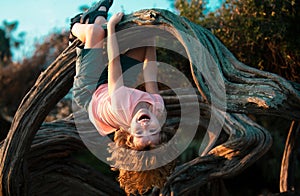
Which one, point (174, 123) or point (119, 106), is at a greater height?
point (119, 106)

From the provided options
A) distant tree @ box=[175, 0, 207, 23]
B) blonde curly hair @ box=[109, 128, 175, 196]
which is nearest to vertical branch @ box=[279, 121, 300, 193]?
distant tree @ box=[175, 0, 207, 23]

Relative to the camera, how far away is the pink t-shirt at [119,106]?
3.44m

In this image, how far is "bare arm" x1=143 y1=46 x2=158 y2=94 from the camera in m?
3.95

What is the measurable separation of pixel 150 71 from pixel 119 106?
64 centimetres

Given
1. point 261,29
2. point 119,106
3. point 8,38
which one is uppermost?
point 8,38

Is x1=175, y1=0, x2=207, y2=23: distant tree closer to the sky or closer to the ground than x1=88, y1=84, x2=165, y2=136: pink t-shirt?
closer to the sky

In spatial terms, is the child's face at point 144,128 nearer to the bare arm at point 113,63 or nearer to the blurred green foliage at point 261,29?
the bare arm at point 113,63

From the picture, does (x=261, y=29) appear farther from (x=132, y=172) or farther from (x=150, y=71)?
(x=132, y=172)

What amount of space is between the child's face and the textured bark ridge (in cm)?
57

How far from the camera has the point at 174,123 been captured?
603 centimetres

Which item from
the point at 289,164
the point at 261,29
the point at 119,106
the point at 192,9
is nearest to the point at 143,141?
the point at 119,106

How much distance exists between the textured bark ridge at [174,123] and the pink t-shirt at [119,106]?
0.47 meters

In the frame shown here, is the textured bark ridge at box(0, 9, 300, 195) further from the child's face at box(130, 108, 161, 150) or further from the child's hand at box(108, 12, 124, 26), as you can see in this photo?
the child's face at box(130, 108, 161, 150)

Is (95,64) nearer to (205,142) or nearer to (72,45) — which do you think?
(72,45)
